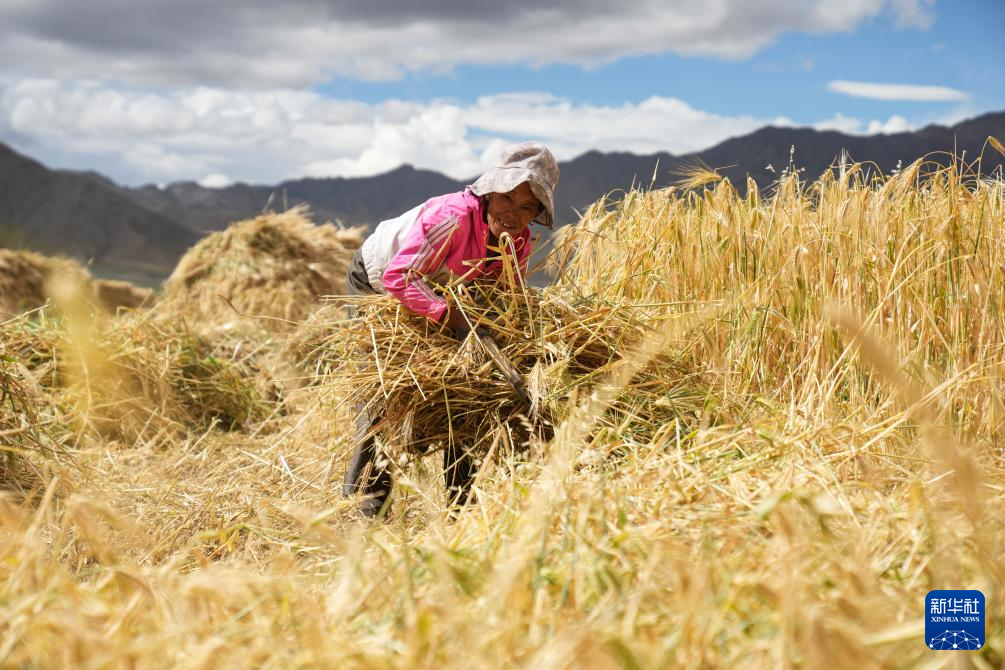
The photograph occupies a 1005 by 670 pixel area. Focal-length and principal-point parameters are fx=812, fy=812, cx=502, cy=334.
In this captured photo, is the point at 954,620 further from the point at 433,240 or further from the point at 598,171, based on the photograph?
the point at 598,171

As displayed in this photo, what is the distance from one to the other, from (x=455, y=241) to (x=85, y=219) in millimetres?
58909

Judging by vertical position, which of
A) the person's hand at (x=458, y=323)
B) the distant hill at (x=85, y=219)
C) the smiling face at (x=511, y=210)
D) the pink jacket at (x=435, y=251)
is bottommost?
the person's hand at (x=458, y=323)

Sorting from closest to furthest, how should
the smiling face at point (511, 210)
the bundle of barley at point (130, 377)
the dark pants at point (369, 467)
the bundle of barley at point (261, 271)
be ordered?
1. the smiling face at point (511, 210)
2. the dark pants at point (369, 467)
3. the bundle of barley at point (130, 377)
4. the bundle of barley at point (261, 271)

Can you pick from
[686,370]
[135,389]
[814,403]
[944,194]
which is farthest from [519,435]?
[135,389]

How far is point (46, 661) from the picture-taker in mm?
1236

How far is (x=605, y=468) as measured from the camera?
1846mm

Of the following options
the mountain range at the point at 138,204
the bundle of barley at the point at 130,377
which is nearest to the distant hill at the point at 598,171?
the mountain range at the point at 138,204

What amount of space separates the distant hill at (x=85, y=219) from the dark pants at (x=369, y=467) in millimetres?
50167

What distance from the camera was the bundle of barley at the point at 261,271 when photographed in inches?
222

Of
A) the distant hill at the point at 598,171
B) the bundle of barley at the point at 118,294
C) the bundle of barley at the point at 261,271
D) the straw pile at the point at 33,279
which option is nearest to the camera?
the bundle of barley at the point at 261,271

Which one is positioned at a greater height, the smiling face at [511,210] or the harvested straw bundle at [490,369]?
the smiling face at [511,210]

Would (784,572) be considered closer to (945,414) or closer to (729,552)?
(729,552)

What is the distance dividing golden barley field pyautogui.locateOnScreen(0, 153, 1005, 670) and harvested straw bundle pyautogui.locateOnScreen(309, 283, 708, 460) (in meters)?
0.01

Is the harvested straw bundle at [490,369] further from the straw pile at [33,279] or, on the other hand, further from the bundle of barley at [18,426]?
the straw pile at [33,279]
